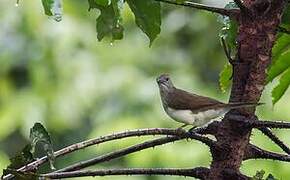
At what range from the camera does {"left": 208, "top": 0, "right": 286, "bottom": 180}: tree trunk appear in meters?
0.88

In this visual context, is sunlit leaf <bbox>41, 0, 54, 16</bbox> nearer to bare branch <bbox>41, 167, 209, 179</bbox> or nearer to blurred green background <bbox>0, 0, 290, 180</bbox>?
bare branch <bbox>41, 167, 209, 179</bbox>

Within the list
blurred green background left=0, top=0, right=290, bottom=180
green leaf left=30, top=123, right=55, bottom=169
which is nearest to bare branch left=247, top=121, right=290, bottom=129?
green leaf left=30, top=123, right=55, bottom=169

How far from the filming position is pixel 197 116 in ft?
3.81

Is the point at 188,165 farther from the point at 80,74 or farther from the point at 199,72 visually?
the point at 199,72

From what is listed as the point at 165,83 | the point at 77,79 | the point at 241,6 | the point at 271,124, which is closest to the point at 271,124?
the point at 271,124

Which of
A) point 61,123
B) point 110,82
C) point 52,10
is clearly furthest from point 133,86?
point 52,10

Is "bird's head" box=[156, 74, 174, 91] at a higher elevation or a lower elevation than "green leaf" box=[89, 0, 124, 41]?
lower

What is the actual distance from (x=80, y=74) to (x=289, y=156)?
2.31 m

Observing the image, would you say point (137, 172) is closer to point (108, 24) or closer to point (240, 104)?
point (240, 104)

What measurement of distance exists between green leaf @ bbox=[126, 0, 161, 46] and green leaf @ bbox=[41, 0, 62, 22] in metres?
0.08

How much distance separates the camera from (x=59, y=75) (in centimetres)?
314

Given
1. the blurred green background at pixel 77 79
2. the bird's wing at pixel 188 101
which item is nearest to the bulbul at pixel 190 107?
the bird's wing at pixel 188 101

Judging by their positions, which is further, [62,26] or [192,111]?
[62,26]

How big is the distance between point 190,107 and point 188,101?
2 centimetres
